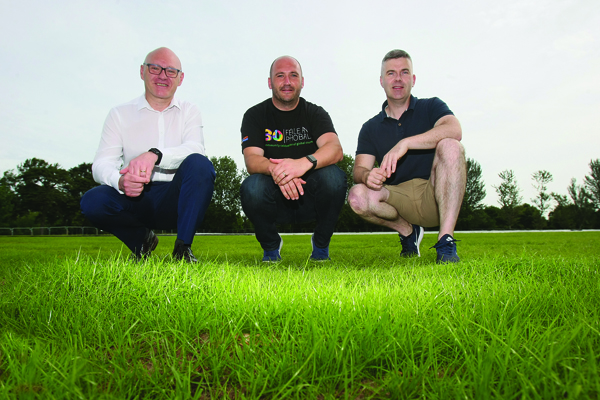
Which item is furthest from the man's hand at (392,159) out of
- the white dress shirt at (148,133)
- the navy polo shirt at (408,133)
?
the white dress shirt at (148,133)

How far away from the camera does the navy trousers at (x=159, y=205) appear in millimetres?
2947

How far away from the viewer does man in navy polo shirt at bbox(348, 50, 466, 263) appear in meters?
3.46

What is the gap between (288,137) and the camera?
12.6ft

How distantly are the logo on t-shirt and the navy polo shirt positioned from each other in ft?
2.37

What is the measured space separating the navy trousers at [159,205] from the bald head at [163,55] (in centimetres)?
98

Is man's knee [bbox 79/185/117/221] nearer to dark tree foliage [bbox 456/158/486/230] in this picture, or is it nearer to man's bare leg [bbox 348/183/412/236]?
man's bare leg [bbox 348/183/412/236]

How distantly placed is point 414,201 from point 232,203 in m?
41.9

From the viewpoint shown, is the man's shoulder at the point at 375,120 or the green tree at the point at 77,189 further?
the green tree at the point at 77,189

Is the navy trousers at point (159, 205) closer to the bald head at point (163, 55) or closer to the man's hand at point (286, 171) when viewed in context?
the man's hand at point (286, 171)

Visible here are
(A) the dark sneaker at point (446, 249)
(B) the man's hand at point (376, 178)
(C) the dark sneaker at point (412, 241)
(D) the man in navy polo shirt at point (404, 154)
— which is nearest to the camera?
(A) the dark sneaker at point (446, 249)

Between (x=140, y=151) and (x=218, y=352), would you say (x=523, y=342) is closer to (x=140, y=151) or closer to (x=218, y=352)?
(x=218, y=352)

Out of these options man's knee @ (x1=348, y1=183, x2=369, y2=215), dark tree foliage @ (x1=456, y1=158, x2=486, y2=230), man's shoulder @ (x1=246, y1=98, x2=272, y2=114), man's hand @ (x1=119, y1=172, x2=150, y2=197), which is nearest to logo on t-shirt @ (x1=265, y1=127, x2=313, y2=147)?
man's shoulder @ (x1=246, y1=98, x2=272, y2=114)

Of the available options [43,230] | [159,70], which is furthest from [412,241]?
[43,230]

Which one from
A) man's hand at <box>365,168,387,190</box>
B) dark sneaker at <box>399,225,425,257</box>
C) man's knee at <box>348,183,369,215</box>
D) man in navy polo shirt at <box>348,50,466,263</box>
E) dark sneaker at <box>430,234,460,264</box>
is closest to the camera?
dark sneaker at <box>430,234,460,264</box>
